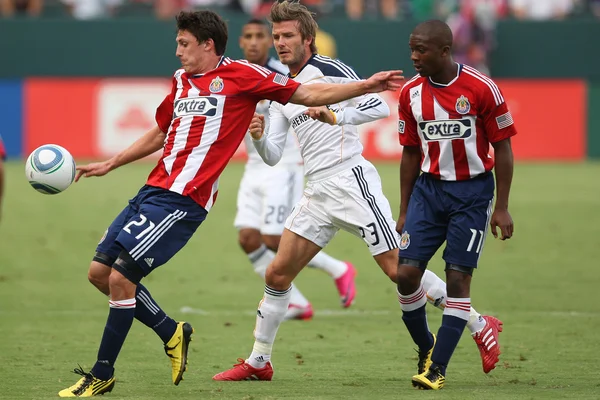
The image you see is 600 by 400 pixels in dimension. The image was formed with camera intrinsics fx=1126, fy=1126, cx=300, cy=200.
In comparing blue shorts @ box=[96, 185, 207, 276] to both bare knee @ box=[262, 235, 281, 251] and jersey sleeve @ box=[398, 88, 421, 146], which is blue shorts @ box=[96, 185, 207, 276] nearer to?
jersey sleeve @ box=[398, 88, 421, 146]

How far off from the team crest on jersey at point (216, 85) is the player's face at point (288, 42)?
0.79 metres

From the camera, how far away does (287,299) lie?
24.6ft

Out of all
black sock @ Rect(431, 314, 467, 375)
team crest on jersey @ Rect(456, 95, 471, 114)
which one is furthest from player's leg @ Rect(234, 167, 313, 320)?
team crest on jersey @ Rect(456, 95, 471, 114)

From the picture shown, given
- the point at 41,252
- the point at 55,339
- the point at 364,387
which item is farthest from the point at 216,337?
the point at 41,252

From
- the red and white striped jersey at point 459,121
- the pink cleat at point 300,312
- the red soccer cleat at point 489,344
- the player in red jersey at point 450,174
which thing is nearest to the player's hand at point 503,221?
the player in red jersey at point 450,174

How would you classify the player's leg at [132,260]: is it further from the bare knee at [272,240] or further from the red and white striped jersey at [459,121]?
the bare knee at [272,240]

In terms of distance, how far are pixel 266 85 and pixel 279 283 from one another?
4.46ft

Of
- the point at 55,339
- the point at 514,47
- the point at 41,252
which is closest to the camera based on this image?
the point at 55,339

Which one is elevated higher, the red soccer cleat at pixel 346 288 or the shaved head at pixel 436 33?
the shaved head at pixel 436 33

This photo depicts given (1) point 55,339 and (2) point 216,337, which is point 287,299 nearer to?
(2) point 216,337

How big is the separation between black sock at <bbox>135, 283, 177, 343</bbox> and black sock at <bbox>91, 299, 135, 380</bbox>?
26 cm

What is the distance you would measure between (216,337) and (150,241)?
97.9 inches

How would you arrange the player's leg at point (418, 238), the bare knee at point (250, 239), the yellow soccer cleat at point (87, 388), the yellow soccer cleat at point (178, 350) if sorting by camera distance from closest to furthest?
the yellow soccer cleat at point (87, 388) → the yellow soccer cleat at point (178, 350) → the player's leg at point (418, 238) → the bare knee at point (250, 239)

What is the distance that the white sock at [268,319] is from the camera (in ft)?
24.2
